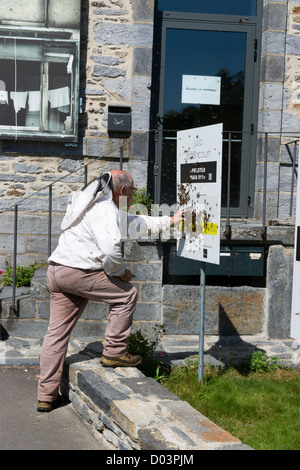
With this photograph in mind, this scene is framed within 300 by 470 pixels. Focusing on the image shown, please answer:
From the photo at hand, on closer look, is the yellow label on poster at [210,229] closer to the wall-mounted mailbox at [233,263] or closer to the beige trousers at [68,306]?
the beige trousers at [68,306]

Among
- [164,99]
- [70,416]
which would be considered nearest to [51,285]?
[70,416]

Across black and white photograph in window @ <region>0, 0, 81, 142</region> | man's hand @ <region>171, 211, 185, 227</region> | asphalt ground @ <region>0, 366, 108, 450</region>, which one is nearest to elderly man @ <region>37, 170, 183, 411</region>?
asphalt ground @ <region>0, 366, 108, 450</region>

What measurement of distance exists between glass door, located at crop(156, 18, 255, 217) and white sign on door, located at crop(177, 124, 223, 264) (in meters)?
2.80

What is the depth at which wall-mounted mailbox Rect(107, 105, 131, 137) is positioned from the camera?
754 centimetres

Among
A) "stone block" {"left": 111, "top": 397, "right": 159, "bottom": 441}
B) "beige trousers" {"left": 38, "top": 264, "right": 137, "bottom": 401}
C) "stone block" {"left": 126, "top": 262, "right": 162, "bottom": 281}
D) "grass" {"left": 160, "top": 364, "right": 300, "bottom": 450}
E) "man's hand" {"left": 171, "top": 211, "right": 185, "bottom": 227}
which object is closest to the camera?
"stone block" {"left": 111, "top": 397, "right": 159, "bottom": 441}

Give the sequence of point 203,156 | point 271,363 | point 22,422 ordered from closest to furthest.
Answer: point 22,422 < point 203,156 < point 271,363

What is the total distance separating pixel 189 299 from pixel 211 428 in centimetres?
323

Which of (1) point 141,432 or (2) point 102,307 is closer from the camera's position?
(1) point 141,432

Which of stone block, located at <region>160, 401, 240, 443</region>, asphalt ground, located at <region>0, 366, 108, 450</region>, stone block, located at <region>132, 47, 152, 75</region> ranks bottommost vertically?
asphalt ground, located at <region>0, 366, 108, 450</region>

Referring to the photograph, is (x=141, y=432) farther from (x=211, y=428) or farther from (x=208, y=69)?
(x=208, y=69)

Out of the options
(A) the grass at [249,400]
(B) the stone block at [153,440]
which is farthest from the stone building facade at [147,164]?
(B) the stone block at [153,440]

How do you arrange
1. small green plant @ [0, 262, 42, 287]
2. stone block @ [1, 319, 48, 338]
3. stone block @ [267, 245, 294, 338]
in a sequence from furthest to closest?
small green plant @ [0, 262, 42, 287] < stone block @ [267, 245, 294, 338] < stone block @ [1, 319, 48, 338]

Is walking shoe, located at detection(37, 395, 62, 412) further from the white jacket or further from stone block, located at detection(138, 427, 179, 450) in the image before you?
stone block, located at detection(138, 427, 179, 450)

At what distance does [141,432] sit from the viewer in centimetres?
349
